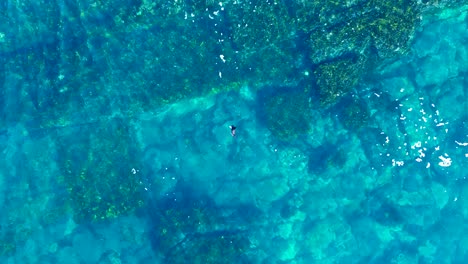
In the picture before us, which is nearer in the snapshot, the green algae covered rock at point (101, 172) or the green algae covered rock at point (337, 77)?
the green algae covered rock at point (337, 77)

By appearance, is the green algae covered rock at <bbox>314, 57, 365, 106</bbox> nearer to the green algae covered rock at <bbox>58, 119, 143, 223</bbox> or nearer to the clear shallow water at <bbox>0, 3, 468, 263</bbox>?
the clear shallow water at <bbox>0, 3, 468, 263</bbox>

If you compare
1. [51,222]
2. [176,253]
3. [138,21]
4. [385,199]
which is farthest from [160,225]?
[385,199]

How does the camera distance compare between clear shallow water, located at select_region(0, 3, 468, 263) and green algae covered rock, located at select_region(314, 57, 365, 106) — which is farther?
clear shallow water, located at select_region(0, 3, 468, 263)

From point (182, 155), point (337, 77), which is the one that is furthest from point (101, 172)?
point (337, 77)

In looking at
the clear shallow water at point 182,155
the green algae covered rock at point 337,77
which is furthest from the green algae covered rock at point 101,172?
the green algae covered rock at point 337,77

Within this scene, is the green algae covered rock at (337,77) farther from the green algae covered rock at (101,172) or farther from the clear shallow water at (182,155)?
the green algae covered rock at (101,172)

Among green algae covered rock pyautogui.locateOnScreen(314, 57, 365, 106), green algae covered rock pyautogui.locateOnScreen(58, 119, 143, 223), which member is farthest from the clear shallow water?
green algae covered rock pyautogui.locateOnScreen(314, 57, 365, 106)
